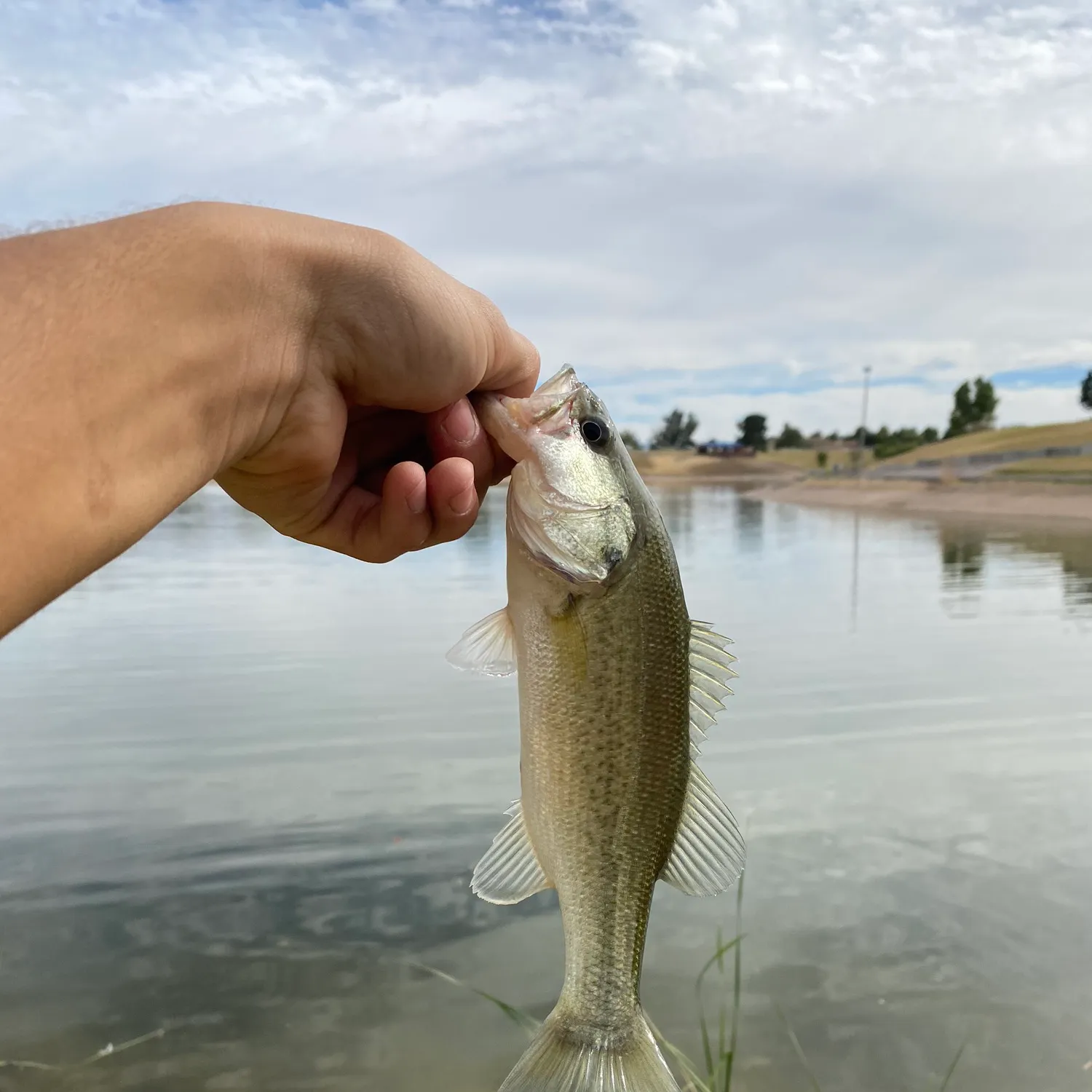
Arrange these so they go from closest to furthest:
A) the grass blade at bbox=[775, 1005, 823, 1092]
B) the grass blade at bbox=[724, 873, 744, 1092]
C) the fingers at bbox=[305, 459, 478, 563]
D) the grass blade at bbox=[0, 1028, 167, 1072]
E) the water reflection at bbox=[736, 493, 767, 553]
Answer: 1. the fingers at bbox=[305, 459, 478, 563]
2. the grass blade at bbox=[724, 873, 744, 1092]
3. the grass blade at bbox=[775, 1005, 823, 1092]
4. the grass blade at bbox=[0, 1028, 167, 1072]
5. the water reflection at bbox=[736, 493, 767, 553]

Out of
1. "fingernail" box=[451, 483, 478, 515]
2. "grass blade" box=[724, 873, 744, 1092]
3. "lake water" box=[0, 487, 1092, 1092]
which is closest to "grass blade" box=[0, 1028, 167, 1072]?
"lake water" box=[0, 487, 1092, 1092]

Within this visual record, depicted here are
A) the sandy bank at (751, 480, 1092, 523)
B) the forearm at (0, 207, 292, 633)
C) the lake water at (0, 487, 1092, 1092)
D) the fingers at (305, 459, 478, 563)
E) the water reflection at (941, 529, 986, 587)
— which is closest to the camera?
the forearm at (0, 207, 292, 633)

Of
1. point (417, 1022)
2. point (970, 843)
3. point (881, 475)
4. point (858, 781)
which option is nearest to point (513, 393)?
point (417, 1022)

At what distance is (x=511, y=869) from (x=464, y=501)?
93cm

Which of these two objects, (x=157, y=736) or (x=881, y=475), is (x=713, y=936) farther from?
(x=881, y=475)

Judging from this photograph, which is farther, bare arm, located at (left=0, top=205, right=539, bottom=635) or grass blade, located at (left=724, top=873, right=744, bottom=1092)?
grass blade, located at (left=724, top=873, right=744, bottom=1092)

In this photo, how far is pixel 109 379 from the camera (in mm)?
1498

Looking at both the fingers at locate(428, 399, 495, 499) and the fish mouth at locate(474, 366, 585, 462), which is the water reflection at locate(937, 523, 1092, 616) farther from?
the fish mouth at locate(474, 366, 585, 462)

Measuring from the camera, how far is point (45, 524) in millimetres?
1365

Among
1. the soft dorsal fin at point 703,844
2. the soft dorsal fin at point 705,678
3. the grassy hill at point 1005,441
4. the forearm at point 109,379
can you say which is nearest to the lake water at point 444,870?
the soft dorsal fin at point 703,844

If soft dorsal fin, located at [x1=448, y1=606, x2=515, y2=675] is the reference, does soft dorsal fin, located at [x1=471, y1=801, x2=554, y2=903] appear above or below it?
below

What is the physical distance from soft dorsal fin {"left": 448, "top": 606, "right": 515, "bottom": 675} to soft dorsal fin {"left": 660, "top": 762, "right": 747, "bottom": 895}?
55cm

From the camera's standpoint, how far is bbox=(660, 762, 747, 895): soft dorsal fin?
2.27 metres

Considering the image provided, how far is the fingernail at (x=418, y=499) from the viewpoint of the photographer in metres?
2.47
